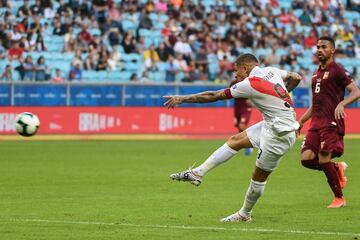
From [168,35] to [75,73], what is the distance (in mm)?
4458

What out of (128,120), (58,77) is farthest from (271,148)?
(58,77)

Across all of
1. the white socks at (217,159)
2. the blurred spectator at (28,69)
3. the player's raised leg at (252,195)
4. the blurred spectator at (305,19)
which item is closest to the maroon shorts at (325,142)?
the white socks at (217,159)

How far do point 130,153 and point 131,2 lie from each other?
12.7m

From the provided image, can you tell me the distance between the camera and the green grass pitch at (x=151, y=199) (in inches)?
418

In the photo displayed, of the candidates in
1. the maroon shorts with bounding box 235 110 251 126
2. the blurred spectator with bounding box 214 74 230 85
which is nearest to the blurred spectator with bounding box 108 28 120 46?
the blurred spectator with bounding box 214 74 230 85

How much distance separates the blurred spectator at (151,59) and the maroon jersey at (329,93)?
20.9m

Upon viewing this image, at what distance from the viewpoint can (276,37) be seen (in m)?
38.4

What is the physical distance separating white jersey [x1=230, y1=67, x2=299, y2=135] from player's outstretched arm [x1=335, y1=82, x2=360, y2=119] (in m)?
0.92

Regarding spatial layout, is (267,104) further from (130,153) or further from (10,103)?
(10,103)

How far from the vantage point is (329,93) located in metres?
13.5

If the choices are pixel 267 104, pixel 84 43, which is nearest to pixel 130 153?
pixel 84 43

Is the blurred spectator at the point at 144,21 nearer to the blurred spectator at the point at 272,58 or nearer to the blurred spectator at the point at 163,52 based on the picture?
the blurred spectator at the point at 163,52

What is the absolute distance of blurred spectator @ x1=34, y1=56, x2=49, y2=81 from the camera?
1248 inches

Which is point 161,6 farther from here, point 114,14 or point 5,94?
point 5,94
